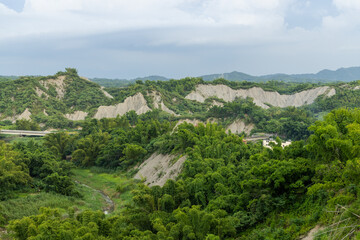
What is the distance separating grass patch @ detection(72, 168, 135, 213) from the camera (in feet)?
108

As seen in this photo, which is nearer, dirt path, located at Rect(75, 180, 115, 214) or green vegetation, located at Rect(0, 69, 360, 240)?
green vegetation, located at Rect(0, 69, 360, 240)

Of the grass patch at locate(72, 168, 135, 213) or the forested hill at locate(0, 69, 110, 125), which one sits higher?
the forested hill at locate(0, 69, 110, 125)

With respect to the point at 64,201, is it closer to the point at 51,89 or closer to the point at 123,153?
the point at 123,153

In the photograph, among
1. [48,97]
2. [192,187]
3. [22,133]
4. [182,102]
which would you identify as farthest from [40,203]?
[48,97]

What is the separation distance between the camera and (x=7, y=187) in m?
28.2

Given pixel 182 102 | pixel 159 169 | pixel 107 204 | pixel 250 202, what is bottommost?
Answer: pixel 107 204

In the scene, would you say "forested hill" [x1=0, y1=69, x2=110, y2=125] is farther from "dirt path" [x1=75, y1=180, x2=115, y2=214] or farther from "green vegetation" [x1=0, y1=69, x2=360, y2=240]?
"dirt path" [x1=75, y1=180, x2=115, y2=214]

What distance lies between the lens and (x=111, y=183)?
39031 mm

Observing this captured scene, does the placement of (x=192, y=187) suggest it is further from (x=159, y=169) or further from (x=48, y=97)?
(x=48, y=97)

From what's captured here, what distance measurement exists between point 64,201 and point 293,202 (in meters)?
20.7

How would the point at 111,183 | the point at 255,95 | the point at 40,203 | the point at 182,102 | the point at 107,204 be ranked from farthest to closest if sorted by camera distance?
1. the point at 255,95
2. the point at 182,102
3. the point at 111,183
4. the point at 107,204
5. the point at 40,203

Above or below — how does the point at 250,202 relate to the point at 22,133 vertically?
above

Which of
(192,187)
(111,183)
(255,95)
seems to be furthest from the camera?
(255,95)

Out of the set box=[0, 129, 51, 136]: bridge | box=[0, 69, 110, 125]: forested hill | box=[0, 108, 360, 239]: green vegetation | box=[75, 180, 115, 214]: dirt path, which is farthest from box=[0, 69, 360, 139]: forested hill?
box=[0, 108, 360, 239]: green vegetation
